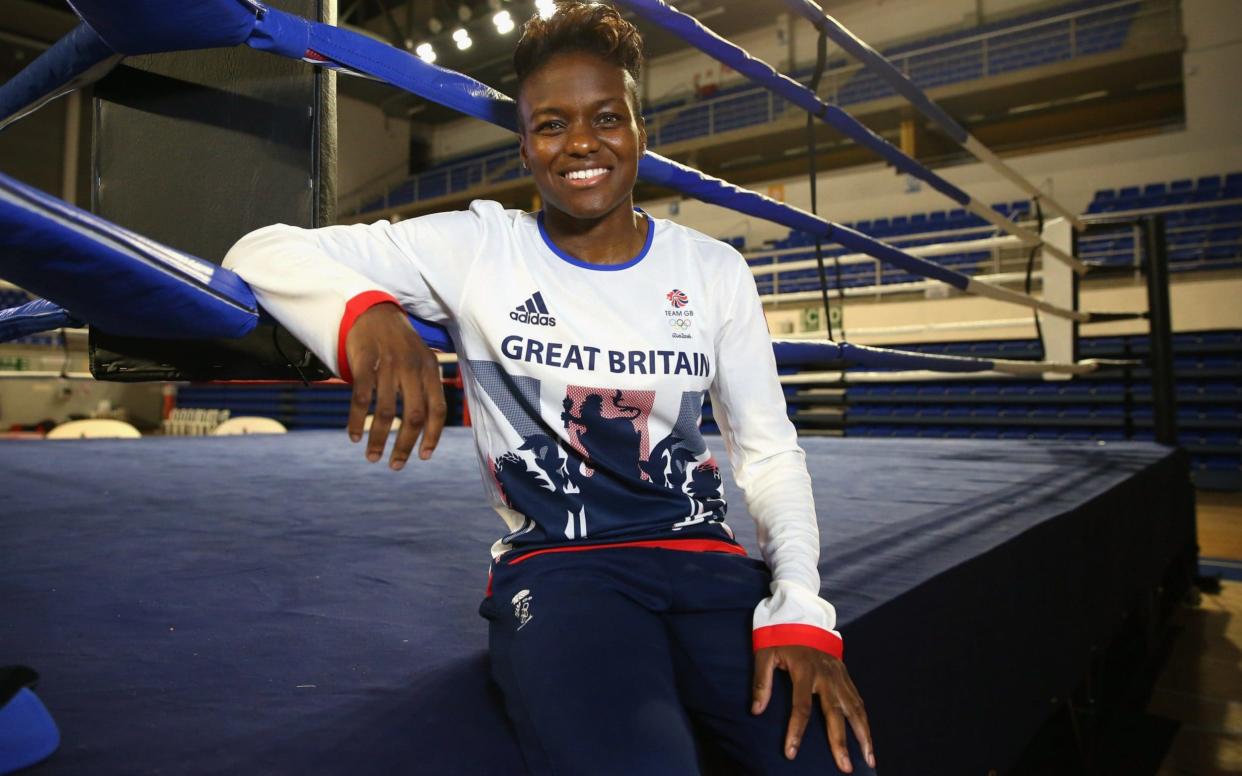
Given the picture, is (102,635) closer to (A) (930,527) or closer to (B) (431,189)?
(A) (930,527)

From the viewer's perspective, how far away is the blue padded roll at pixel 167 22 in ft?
1.97

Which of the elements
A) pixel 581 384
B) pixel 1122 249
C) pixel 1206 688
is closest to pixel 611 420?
pixel 581 384

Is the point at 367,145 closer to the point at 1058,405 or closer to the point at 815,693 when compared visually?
the point at 1058,405

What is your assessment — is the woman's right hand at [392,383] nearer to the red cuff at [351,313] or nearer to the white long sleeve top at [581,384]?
the red cuff at [351,313]

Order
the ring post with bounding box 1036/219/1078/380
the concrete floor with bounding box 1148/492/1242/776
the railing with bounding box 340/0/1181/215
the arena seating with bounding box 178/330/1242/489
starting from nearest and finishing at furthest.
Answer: the concrete floor with bounding box 1148/492/1242/776
the ring post with bounding box 1036/219/1078/380
the arena seating with bounding box 178/330/1242/489
the railing with bounding box 340/0/1181/215

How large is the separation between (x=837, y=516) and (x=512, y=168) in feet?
34.8

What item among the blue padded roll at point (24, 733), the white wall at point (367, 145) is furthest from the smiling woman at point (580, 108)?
the white wall at point (367, 145)

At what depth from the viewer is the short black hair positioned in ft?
2.54

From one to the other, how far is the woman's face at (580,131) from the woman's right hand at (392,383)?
0.32 metres

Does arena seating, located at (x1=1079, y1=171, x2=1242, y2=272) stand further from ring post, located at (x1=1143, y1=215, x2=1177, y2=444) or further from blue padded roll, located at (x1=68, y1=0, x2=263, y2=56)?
blue padded roll, located at (x1=68, y1=0, x2=263, y2=56)

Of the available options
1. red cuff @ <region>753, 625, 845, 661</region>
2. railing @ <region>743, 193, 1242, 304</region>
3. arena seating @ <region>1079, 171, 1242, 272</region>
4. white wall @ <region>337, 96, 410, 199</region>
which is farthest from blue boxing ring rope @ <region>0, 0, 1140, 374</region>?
white wall @ <region>337, 96, 410, 199</region>

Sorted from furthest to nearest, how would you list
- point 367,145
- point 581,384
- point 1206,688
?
point 367,145 → point 1206,688 → point 581,384

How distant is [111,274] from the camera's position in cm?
44

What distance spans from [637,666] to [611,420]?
9.8 inches
